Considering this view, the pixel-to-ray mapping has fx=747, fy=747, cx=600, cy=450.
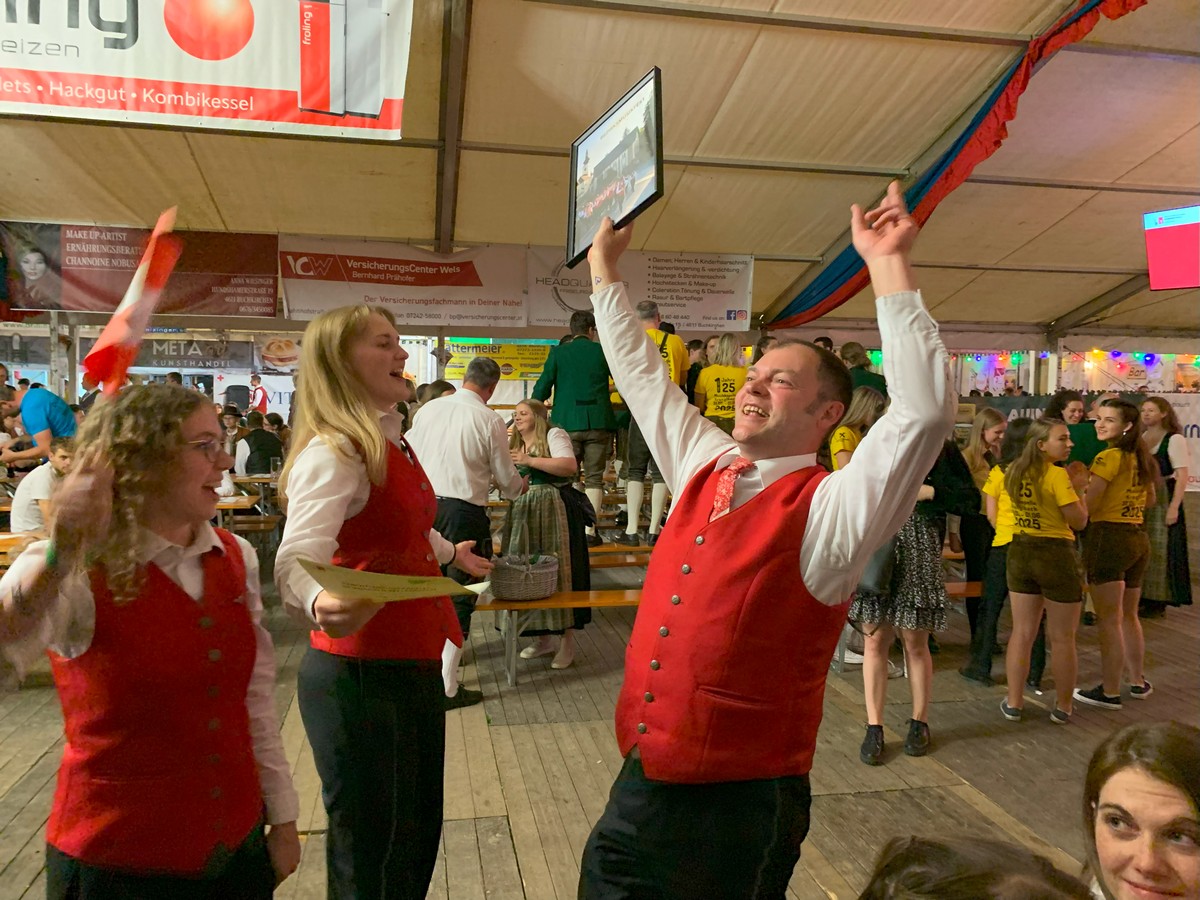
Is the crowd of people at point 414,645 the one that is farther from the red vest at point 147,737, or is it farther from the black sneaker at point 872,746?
the black sneaker at point 872,746

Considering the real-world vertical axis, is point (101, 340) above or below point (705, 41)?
below

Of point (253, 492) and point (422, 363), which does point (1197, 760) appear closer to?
point (253, 492)

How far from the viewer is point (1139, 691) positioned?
4121mm

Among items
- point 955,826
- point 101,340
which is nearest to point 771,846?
point 101,340

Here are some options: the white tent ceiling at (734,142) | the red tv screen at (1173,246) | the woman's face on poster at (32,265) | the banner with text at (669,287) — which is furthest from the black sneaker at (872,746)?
the woman's face on poster at (32,265)

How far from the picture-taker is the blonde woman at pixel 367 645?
1397 millimetres

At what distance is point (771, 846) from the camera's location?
123 cm

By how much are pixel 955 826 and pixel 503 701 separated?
2.16m

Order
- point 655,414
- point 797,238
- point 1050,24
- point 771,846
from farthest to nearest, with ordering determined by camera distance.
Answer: point 797,238, point 1050,24, point 655,414, point 771,846

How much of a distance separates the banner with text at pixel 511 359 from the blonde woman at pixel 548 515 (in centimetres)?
629

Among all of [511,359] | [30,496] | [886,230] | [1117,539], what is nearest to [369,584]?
[886,230]

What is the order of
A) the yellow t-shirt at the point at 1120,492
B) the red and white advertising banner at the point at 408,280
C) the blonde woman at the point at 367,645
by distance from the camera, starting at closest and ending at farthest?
1. the blonde woman at the point at 367,645
2. the yellow t-shirt at the point at 1120,492
3. the red and white advertising banner at the point at 408,280

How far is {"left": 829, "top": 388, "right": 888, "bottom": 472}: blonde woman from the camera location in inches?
136

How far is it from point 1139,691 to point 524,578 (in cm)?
344
